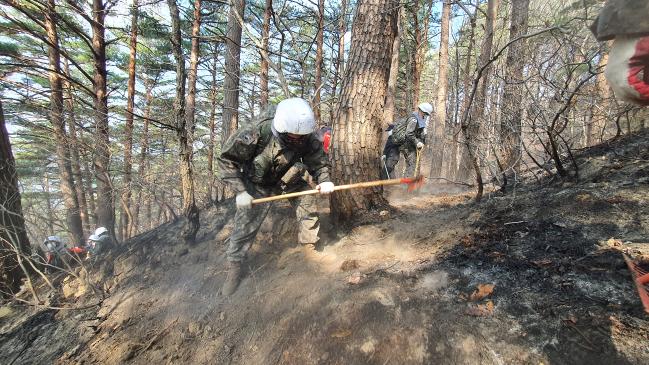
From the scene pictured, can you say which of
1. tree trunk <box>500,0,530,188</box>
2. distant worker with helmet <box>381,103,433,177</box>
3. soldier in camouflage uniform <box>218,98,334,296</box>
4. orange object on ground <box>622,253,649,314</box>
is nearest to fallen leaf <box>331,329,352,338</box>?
soldier in camouflage uniform <box>218,98,334,296</box>

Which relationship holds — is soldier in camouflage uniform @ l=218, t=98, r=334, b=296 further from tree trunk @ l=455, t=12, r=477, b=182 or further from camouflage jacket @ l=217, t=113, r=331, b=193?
tree trunk @ l=455, t=12, r=477, b=182

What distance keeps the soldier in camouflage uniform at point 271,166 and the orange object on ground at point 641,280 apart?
2.35 meters

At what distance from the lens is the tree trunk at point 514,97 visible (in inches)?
157

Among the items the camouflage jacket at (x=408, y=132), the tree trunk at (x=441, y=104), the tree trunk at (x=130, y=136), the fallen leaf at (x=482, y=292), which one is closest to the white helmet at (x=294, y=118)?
the fallen leaf at (x=482, y=292)

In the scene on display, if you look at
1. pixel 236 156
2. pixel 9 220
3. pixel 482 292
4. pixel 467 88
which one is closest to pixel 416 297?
pixel 482 292

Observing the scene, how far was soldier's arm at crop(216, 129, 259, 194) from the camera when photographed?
3453 millimetres

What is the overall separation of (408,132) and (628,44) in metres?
5.42

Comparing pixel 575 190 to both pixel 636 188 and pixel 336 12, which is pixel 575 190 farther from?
pixel 336 12

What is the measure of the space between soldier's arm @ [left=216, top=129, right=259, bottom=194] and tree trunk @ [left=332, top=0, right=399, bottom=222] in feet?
3.68

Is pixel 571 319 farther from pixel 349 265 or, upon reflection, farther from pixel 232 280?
pixel 232 280

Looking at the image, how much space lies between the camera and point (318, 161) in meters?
3.76

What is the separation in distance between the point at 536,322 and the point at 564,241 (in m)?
1.03

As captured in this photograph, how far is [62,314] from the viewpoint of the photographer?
4.25 metres

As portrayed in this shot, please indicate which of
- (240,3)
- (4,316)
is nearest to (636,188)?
(4,316)
